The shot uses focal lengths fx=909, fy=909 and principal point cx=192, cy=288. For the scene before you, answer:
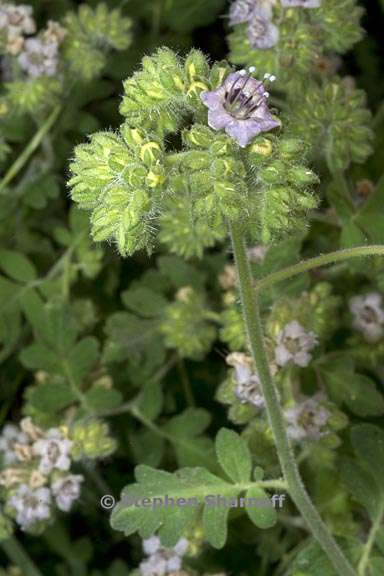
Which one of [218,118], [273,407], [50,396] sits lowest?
[50,396]

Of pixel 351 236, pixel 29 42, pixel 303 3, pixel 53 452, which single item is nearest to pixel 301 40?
pixel 303 3

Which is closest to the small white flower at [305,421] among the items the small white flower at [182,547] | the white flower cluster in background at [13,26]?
the small white flower at [182,547]

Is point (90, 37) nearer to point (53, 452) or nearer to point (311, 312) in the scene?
point (311, 312)

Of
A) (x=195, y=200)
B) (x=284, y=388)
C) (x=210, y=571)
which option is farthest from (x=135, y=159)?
(x=210, y=571)

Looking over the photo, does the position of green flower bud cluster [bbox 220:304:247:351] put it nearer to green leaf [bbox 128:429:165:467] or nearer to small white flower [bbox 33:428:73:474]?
green leaf [bbox 128:429:165:467]

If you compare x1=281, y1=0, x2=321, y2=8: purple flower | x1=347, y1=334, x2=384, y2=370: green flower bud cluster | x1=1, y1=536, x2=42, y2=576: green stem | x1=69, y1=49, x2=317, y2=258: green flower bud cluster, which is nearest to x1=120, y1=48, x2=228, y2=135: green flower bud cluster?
x1=69, y1=49, x2=317, y2=258: green flower bud cluster

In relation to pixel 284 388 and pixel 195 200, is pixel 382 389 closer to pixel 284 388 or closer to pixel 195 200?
pixel 284 388
